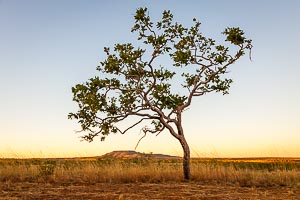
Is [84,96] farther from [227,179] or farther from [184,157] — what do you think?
[227,179]

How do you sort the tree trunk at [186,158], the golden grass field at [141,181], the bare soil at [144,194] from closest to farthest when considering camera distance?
1. the bare soil at [144,194]
2. the golden grass field at [141,181]
3. the tree trunk at [186,158]

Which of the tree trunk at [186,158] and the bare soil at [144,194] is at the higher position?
the tree trunk at [186,158]

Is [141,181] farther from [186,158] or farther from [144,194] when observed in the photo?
[144,194]

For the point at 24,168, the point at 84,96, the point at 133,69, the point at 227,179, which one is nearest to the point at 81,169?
the point at 24,168

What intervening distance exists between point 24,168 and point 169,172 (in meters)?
6.37

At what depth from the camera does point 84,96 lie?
57.8 ft

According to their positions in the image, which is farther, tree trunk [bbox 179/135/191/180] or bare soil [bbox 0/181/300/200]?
tree trunk [bbox 179/135/191/180]

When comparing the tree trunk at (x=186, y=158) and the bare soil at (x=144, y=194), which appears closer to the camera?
the bare soil at (x=144, y=194)

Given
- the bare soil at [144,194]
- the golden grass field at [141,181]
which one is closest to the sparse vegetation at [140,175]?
the golden grass field at [141,181]

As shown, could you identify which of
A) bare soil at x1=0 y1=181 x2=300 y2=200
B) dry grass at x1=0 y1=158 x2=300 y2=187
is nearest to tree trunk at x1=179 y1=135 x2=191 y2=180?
dry grass at x1=0 y1=158 x2=300 y2=187

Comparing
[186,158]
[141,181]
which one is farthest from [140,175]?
[186,158]

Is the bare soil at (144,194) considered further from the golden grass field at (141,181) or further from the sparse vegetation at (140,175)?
the sparse vegetation at (140,175)

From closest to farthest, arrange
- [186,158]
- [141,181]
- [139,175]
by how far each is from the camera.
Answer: [141,181] → [139,175] → [186,158]

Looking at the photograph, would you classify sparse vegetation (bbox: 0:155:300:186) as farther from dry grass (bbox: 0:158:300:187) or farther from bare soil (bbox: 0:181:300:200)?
bare soil (bbox: 0:181:300:200)
